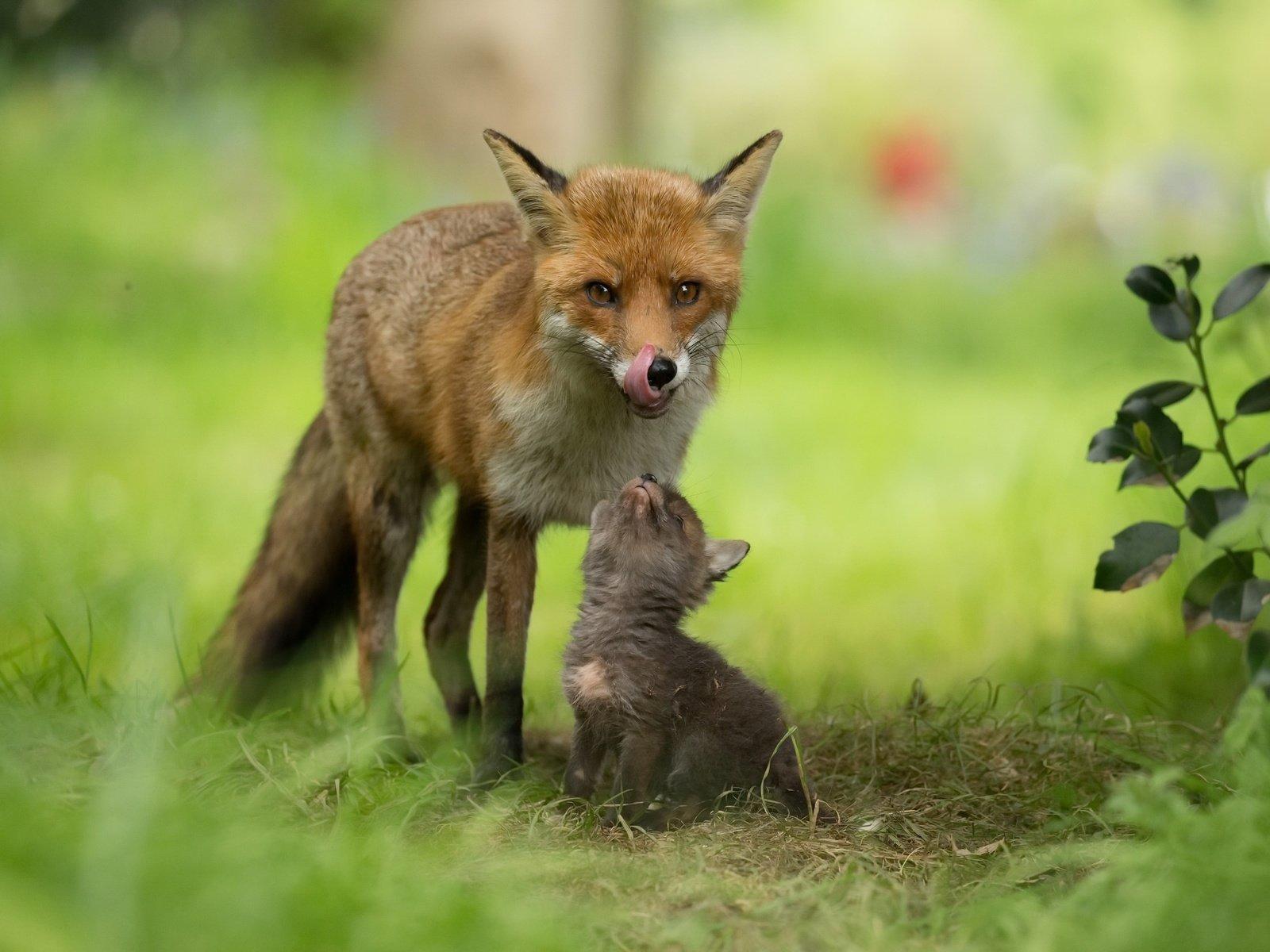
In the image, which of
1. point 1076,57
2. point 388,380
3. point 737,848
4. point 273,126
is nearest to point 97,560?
point 388,380

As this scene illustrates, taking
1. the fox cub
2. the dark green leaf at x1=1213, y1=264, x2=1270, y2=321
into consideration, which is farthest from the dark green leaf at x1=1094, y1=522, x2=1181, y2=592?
the fox cub

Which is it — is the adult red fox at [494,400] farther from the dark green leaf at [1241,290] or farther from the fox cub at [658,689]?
the dark green leaf at [1241,290]

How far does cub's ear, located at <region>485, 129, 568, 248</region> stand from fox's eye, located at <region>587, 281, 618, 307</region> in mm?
249

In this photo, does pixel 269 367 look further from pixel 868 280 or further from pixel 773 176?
pixel 773 176

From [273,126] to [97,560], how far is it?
7.14 metres

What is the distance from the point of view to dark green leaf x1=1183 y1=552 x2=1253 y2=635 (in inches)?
152

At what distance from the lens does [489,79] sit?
13156 millimetres

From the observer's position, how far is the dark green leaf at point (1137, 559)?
3.87 meters

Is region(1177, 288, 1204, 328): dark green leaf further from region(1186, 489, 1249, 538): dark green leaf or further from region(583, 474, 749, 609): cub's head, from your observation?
region(583, 474, 749, 609): cub's head

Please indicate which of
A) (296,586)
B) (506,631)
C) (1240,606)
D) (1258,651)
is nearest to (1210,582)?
(1240,606)

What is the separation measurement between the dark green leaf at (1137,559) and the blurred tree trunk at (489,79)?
957 centimetres

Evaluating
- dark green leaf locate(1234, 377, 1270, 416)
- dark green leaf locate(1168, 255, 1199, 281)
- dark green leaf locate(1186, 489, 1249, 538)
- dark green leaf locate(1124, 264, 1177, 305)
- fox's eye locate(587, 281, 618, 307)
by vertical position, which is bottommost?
dark green leaf locate(1186, 489, 1249, 538)

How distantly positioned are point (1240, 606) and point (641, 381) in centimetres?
165

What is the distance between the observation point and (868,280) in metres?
13.6
